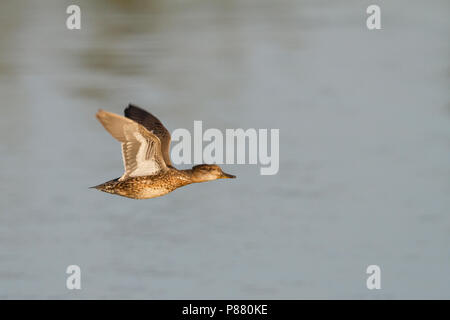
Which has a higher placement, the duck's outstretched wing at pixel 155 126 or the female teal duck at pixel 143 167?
the duck's outstretched wing at pixel 155 126

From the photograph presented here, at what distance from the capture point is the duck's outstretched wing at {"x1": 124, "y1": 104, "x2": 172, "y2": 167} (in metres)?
6.44

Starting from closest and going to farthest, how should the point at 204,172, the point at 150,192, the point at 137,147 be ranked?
the point at 137,147 < the point at 150,192 < the point at 204,172

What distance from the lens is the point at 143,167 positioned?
19.8ft

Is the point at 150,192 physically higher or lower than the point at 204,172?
lower

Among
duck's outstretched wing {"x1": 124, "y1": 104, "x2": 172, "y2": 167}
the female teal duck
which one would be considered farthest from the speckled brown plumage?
duck's outstretched wing {"x1": 124, "y1": 104, "x2": 172, "y2": 167}

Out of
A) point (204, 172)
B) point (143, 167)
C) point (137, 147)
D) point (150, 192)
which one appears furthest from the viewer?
point (204, 172)

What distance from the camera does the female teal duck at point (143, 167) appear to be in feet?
19.0

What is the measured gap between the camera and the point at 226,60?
11750mm

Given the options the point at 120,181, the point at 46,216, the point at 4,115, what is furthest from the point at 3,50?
the point at 120,181

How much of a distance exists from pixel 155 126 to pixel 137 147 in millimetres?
676

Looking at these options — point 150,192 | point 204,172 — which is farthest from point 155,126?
point 150,192

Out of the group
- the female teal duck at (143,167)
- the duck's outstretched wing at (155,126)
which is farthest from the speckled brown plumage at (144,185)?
the duck's outstretched wing at (155,126)

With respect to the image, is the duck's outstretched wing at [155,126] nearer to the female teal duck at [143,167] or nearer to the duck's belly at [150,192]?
the female teal duck at [143,167]

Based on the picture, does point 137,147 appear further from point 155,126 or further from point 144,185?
point 155,126
